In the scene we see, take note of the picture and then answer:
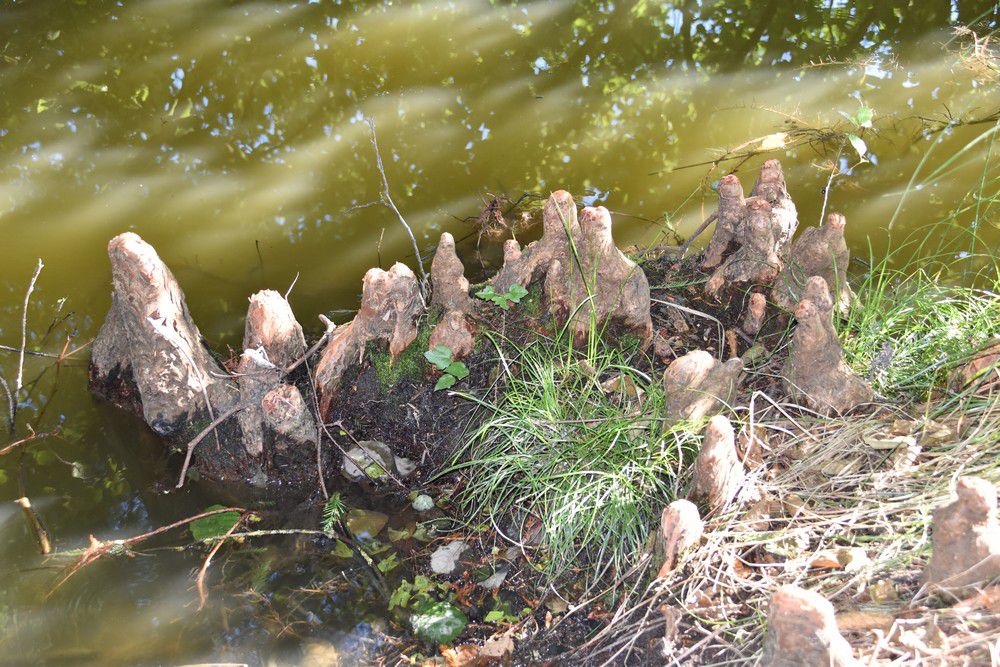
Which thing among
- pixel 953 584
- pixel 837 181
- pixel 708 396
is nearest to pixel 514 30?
pixel 837 181

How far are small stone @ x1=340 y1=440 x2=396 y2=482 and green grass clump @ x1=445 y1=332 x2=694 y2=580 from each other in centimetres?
29

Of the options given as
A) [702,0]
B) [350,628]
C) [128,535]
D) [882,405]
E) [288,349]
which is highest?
[702,0]

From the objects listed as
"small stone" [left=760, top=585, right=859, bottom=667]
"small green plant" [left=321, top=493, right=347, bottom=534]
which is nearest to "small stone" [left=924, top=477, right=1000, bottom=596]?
"small stone" [left=760, top=585, right=859, bottom=667]

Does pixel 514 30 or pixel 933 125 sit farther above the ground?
pixel 514 30

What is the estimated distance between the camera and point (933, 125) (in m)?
4.51

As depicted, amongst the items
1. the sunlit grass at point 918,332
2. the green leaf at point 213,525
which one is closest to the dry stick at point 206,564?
the green leaf at point 213,525

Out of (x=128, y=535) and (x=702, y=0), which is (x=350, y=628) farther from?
(x=702, y=0)

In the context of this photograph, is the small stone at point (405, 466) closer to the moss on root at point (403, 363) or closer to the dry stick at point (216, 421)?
the moss on root at point (403, 363)

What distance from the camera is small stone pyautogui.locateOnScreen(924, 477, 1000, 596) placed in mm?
1739

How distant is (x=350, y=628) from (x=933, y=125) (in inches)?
170

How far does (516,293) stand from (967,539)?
181 cm

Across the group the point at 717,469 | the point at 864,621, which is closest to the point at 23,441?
the point at 717,469

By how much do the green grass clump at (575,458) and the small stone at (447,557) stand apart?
0.45 ft

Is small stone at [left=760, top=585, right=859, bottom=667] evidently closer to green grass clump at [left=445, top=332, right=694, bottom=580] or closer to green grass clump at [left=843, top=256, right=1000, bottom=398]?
green grass clump at [left=445, top=332, right=694, bottom=580]
